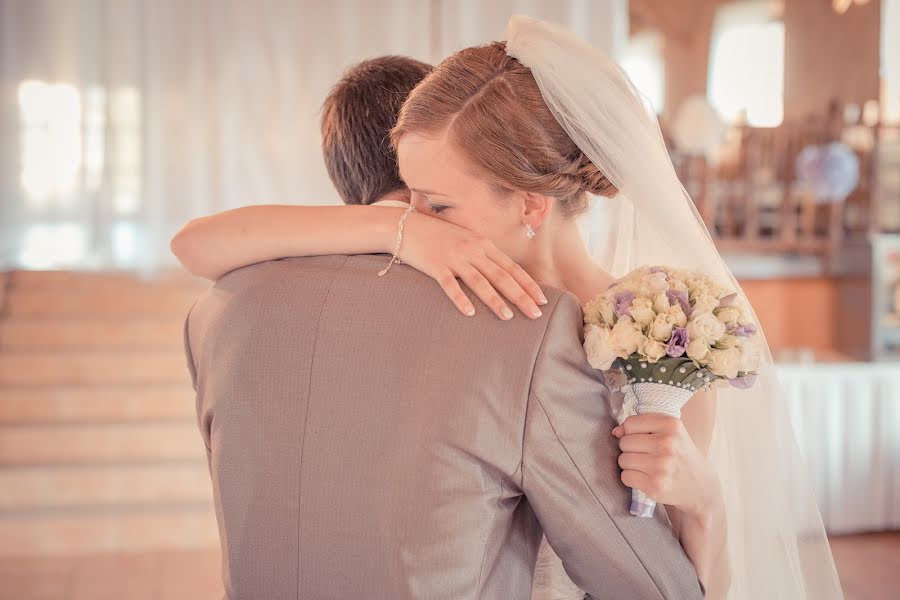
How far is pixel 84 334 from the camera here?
641 cm

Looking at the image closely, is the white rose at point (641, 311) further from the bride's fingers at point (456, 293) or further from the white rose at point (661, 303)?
the bride's fingers at point (456, 293)

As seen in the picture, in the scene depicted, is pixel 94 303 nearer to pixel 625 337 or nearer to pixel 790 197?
pixel 790 197

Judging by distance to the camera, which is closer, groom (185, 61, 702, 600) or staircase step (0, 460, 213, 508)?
groom (185, 61, 702, 600)

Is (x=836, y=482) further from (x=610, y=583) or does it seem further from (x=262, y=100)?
(x=262, y=100)

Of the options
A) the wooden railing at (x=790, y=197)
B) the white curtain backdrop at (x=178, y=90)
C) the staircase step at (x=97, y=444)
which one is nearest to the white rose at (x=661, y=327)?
the staircase step at (x=97, y=444)

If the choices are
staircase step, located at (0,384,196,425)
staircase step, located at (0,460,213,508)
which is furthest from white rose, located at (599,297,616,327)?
staircase step, located at (0,384,196,425)

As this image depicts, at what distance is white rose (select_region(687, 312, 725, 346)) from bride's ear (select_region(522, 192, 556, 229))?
0.33 meters

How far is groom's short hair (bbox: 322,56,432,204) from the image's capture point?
5.57ft

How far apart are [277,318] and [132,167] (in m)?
6.63

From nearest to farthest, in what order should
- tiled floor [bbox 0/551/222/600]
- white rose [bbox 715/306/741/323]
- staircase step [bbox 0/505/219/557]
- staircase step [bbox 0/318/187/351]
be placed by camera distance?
white rose [bbox 715/306/741/323], tiled floor [bbox 0/551/222/600], staircase step [bbox 0/505/219/557], staircase step [bbox 0/318/187/351]

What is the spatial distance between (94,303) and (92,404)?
1233mm

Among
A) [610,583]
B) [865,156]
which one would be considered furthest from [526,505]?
[865,156]

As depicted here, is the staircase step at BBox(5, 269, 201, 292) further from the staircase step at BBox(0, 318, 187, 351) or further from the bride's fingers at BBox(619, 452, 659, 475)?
the bride's fingers at BBox(619, 452, 659, 475)

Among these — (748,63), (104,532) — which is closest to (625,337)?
(104,532)
